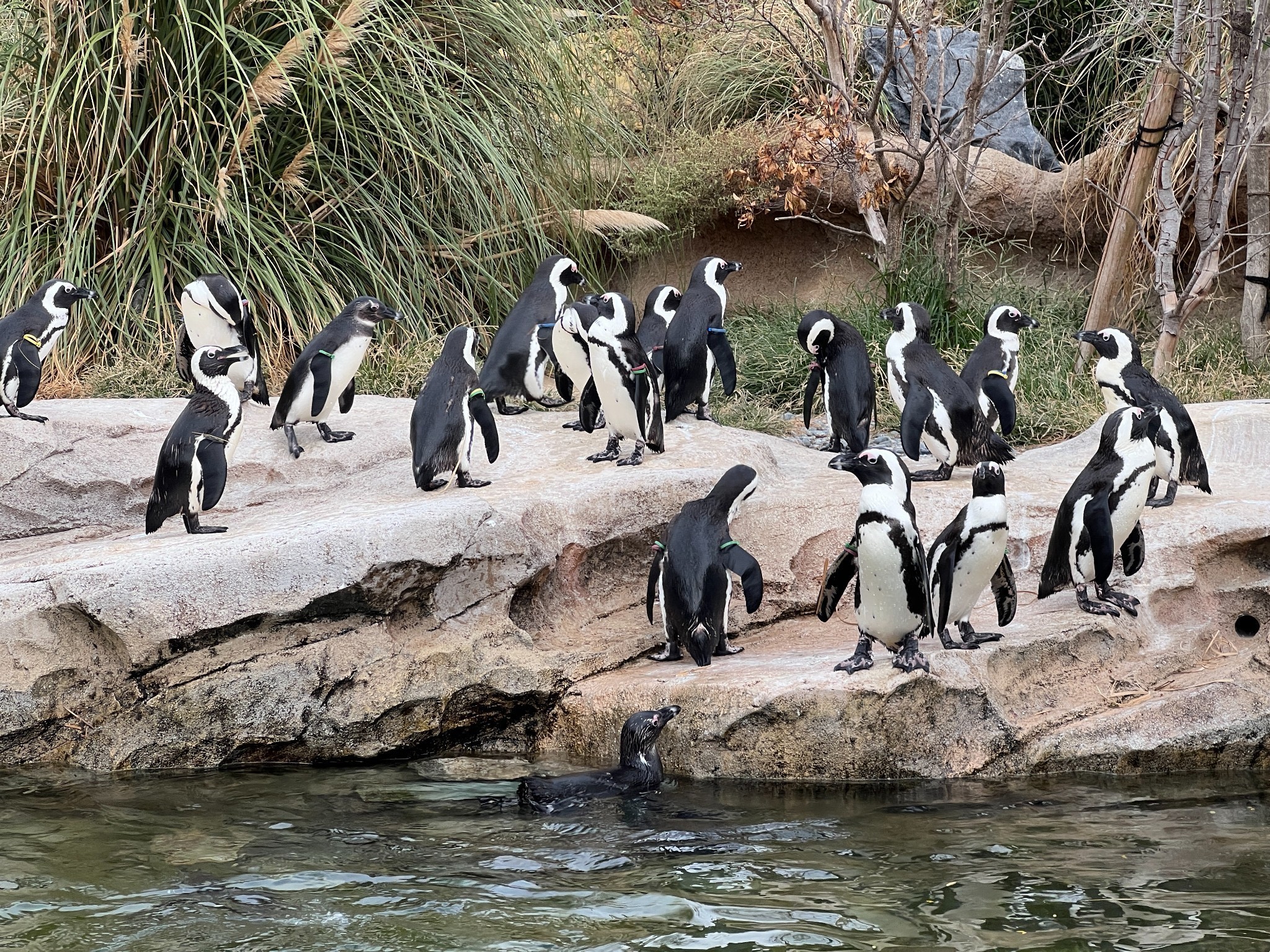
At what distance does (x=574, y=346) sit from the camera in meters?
6.46

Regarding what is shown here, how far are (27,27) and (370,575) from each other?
227 inches

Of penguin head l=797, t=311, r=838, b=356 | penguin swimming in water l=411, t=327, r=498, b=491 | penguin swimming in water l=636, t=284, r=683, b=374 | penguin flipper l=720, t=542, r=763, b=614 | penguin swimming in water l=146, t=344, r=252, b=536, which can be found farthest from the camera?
penguin swimming in water l=636, t=284, r=683, b=374

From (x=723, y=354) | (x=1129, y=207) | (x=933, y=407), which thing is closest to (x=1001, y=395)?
(x=933, y=407)

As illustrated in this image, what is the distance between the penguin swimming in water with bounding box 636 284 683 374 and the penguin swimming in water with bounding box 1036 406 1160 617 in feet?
7.46

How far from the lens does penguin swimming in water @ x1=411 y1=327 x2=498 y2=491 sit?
562 cm

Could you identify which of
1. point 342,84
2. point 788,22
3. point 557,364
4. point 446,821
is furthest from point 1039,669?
point 788,22

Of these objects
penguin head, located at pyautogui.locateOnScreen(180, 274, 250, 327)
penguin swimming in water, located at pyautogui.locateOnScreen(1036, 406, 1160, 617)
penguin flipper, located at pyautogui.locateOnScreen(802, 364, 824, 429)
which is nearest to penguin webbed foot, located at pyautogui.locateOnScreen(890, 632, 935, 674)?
penguin swimming in water, located at pyautogui.locateOnScreen(1036, 406, 1160, 617)

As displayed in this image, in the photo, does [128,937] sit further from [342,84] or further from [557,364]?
[342,84]

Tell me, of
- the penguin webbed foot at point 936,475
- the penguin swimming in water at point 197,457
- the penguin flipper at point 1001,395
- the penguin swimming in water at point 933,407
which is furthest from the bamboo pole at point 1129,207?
the penguin swimming in water at point 197,457

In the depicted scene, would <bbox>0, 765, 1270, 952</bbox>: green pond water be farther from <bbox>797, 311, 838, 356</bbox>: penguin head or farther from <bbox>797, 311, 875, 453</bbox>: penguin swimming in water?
<bbox>797, 311, 838, 356</bbox>: penguin head

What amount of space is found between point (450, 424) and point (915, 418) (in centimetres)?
198

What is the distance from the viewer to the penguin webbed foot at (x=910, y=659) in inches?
180

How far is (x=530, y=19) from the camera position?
9.15 m

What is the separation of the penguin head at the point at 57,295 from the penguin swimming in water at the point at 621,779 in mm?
3676
